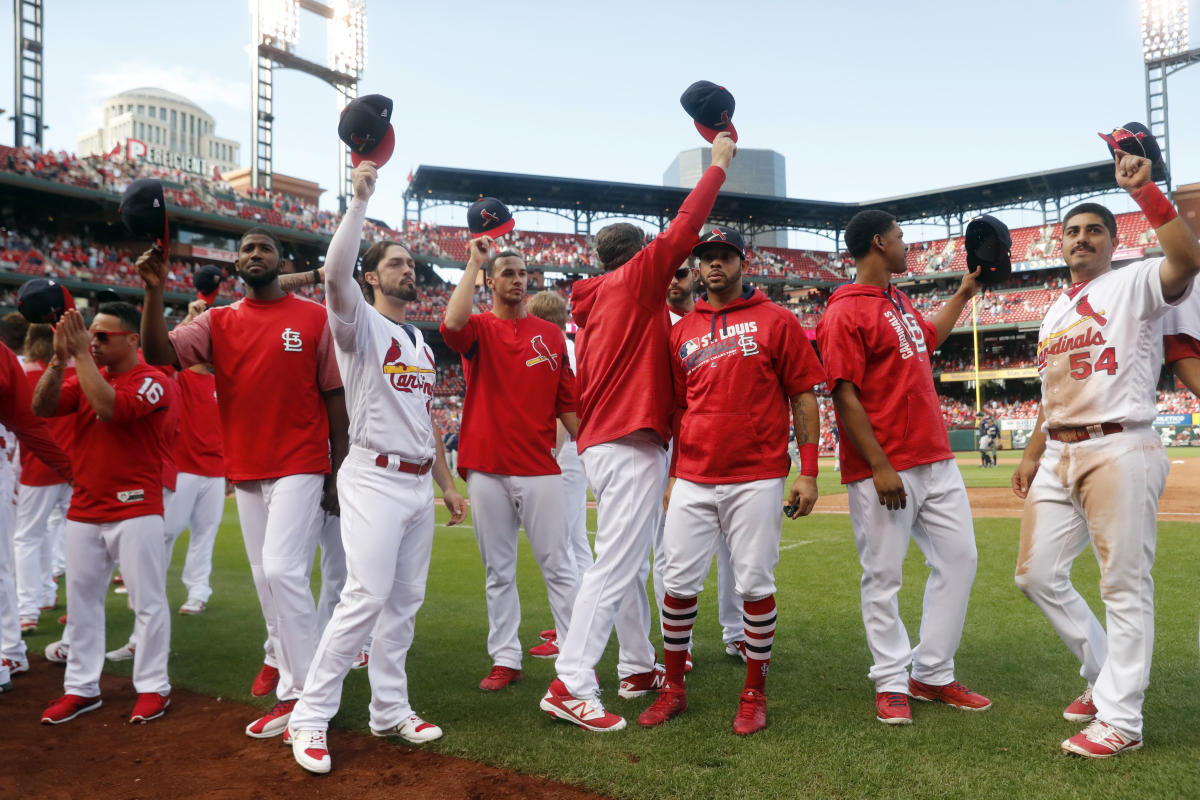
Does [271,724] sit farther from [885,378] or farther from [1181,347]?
[1181,347]

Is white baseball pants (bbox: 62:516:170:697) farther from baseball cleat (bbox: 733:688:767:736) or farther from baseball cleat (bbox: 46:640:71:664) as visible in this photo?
baseball cleat (bbox: 733:688:767:736)

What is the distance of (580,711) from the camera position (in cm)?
348

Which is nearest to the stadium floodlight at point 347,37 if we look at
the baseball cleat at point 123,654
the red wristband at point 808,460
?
the baseball cleat at point 123,654

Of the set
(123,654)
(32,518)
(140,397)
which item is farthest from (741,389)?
(32,518)

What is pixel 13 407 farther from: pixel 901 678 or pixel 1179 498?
pixel 1179 498

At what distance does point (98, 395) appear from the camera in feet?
13.1

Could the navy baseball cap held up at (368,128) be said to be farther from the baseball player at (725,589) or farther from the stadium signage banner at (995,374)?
the stadium signage banner at (995,374)

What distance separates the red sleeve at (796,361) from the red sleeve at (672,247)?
573mm

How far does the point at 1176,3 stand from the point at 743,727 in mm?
48977

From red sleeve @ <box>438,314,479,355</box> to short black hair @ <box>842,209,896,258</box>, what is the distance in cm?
193

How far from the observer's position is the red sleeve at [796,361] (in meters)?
3.59

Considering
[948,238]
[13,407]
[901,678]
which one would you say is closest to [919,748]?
[901,678]

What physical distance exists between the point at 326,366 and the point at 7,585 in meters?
2.64

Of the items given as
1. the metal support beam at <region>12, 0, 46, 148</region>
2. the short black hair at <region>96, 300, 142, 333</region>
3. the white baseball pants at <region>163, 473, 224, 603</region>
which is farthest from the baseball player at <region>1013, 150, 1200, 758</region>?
the metal support beam at <region>12, 0, 46, 148</region>
